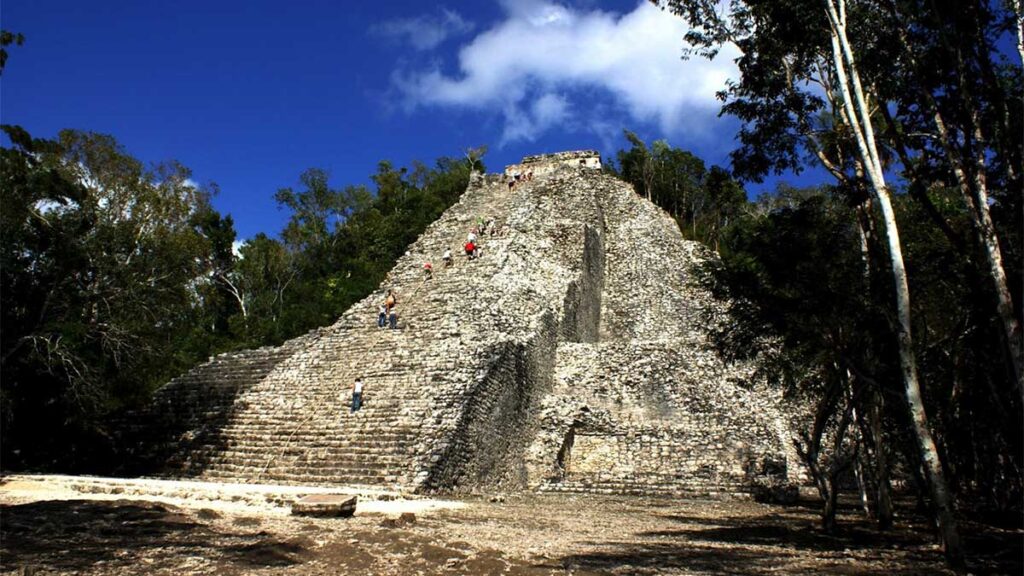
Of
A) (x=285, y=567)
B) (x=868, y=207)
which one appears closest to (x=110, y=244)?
(x=285, y=567)

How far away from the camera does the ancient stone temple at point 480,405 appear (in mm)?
12172

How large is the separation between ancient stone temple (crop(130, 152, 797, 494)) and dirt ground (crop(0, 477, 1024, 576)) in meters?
3.11

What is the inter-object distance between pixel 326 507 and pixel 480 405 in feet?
18.3

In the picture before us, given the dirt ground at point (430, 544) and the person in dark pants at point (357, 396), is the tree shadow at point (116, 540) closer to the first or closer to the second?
the dirt ground at point (430, 544)

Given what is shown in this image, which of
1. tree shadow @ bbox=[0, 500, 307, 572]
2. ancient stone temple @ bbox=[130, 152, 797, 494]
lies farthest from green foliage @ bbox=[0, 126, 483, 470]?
tree shadow @ bbox=[0, 500, 307, 572]

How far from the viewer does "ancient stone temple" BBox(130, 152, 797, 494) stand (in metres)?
12.2

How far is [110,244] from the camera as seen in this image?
13570 millimetres

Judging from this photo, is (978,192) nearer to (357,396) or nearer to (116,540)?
(116,540)

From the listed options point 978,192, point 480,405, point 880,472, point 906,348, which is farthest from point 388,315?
point 978,192

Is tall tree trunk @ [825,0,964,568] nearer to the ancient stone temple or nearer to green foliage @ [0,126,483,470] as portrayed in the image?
the ancient stone temple

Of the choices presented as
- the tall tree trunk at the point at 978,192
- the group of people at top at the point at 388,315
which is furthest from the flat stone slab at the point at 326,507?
the group of people at top at the point at 388,315

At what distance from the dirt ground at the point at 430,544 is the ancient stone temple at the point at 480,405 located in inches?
122

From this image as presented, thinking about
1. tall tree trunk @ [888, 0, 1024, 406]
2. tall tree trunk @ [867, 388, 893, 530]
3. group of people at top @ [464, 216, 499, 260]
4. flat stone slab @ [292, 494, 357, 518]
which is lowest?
flat stone slab @ [292, 494, 357, 518]

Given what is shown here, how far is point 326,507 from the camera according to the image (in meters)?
7.66
